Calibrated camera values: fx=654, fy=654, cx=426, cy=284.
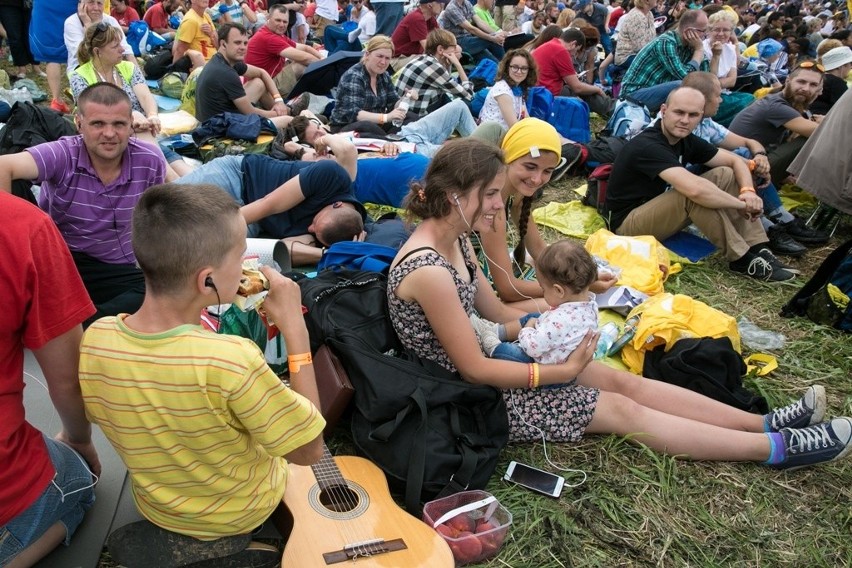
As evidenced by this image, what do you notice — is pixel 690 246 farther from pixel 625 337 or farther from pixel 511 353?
pixel 511 353

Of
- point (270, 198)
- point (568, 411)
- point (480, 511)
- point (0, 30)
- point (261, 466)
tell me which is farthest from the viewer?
point (0, 30)

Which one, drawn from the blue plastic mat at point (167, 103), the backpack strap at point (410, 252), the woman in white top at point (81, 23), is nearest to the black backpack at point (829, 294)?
the backpack strap at point (410, 252)

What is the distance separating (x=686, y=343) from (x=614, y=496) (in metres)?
1.10

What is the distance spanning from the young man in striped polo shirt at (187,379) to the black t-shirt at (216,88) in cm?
525

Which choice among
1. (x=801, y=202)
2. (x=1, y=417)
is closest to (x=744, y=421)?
(x=1, y=417)

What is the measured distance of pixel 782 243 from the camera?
5.11 metres

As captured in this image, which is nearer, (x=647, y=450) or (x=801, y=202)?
(x=647, y=450)

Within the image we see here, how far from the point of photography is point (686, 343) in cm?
347

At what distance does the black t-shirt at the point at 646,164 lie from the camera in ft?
15.5

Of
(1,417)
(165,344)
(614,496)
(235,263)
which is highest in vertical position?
(235,263)

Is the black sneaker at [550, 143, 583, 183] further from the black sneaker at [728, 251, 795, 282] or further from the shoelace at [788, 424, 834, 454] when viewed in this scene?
the shoelace at [788, 424, 834, 454]

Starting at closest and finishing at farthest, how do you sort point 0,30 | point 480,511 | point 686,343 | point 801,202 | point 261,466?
1. point 261,466
2. point 480,511
3. point 686,343
4. point 801,202
5. point 0,30

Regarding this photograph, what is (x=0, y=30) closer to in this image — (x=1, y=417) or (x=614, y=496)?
(x=1, y=417)

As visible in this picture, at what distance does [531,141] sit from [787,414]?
1924mm
